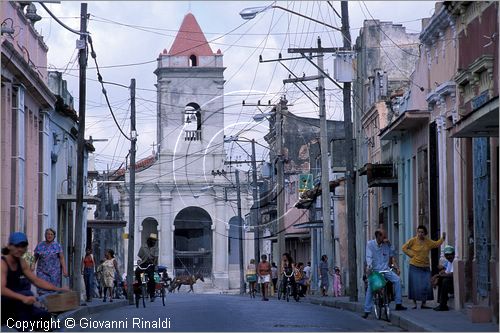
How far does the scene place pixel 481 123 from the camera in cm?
1878

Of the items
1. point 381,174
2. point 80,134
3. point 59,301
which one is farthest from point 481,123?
point 381,174

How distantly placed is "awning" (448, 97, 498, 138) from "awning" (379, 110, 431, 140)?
11.0 metres

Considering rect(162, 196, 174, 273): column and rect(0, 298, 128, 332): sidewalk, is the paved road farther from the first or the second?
rect(162, 196, 174, 273): column

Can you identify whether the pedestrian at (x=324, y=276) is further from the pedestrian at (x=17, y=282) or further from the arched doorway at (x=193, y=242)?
the arched doorway at (x=193, y=242)

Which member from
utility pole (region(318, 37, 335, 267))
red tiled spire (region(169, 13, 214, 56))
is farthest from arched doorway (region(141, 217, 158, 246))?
utility pole (region(318, 37, 335, 267))

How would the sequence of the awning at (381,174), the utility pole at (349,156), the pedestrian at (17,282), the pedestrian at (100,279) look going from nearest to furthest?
the pedestrian at (17,282)
the utility pole at (349,156)
the awning at (381,174)
the pedestrian at (100,279)

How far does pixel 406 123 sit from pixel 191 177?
59085 millimetres

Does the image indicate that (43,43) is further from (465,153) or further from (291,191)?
(291,191)

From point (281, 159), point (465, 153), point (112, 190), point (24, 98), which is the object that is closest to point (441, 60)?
point (465, 153)

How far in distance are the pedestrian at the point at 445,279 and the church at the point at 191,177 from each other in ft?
193

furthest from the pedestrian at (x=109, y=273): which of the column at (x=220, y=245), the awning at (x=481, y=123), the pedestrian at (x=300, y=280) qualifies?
the column at (x=220, y=245)

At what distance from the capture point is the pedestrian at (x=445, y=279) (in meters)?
24.5

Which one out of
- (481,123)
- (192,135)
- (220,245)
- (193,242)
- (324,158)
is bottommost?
(220,245)

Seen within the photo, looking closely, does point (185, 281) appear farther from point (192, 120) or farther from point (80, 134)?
point (80, 134)
